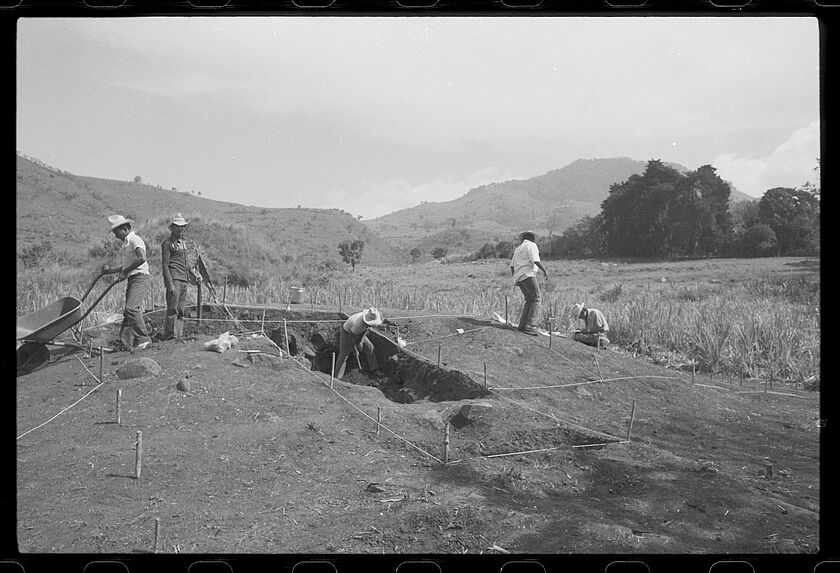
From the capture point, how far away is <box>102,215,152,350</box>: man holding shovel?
5965 mm

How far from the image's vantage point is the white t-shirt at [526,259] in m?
7.20

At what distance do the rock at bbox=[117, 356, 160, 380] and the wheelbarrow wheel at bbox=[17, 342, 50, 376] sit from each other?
3.52ft

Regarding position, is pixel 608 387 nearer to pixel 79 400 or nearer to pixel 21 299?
pixel 79 400

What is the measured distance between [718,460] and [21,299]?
7858 millimetres

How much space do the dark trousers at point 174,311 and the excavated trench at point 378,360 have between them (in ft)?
2.96

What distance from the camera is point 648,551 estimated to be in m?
2.87

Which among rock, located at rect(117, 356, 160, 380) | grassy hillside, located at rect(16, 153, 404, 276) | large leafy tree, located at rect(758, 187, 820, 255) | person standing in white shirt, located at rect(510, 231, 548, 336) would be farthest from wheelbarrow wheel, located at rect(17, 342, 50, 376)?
large leafy tree, located at rect(758, 187, 820, 255)

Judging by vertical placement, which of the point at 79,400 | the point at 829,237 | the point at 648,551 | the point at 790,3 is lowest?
the point at 648,551

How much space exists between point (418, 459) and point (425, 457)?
7cm

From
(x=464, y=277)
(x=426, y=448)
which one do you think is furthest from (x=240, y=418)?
(x=464, y=277)

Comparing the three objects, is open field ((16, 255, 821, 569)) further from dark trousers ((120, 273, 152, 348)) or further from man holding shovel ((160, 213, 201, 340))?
man holding shovel ((160, 213, 201, 340))

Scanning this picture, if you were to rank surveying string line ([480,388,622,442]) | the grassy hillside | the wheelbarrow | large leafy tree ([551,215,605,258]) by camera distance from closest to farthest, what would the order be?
surveying string line ([480,388,622,442]), the wheelbarrow, the grassy hillside, large leafy tree ([551,215,605,258])

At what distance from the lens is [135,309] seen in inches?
245

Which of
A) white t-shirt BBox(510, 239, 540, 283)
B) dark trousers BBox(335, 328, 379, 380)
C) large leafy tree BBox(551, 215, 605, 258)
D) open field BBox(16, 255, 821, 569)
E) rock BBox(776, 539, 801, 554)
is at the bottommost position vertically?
rock BBox(776, 539, 801, 554)
